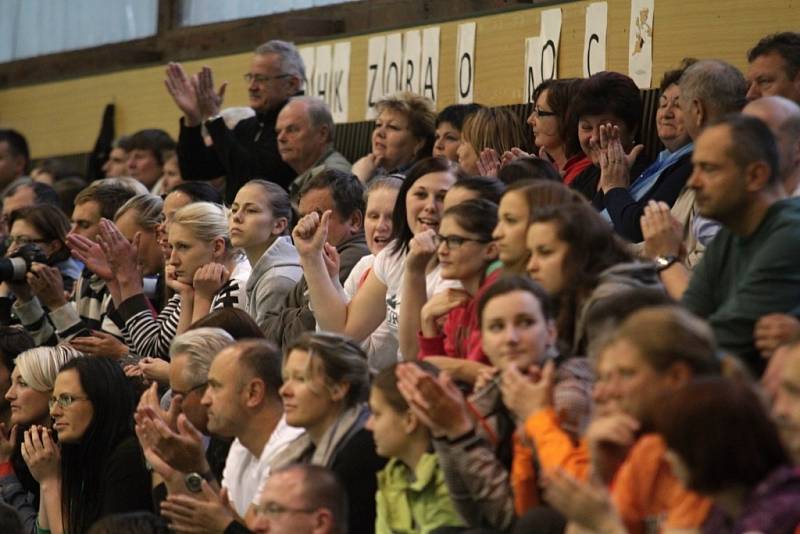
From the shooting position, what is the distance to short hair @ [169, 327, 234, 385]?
15.0ft

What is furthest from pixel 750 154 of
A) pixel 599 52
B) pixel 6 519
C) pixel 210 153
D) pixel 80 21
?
pixel 80 21

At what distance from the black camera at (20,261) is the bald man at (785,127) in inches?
119

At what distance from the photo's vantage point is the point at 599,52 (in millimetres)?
6012

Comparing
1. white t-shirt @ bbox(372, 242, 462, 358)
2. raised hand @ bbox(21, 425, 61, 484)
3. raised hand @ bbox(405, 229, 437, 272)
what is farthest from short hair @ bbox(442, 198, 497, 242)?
raised hand @ bbox(21, 425, 61, 484)

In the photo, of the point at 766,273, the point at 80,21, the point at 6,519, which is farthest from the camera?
the point at 80,21

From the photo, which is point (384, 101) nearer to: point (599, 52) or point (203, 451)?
point (599, 52)

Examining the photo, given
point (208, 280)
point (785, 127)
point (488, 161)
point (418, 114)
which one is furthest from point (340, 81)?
point (785, 127)

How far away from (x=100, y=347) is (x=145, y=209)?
2.35 ft

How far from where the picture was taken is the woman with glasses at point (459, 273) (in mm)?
4082

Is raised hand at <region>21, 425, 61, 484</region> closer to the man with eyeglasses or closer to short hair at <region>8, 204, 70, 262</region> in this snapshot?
short hair at <region>8, 204, 70, 262</region>

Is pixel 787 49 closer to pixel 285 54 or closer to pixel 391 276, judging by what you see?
pixel 391 276

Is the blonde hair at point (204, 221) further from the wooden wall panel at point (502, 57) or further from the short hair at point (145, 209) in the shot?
the wooden wall panel at point (502, 57)

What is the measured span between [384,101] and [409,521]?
2.62m

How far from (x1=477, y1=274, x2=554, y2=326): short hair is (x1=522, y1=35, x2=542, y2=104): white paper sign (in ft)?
9.47
